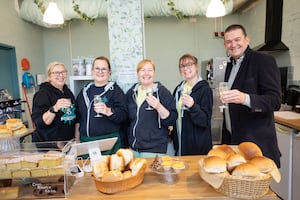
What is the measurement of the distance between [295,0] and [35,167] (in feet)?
11.3

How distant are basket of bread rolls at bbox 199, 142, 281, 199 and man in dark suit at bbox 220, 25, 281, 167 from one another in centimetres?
51

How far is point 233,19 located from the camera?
189 inches

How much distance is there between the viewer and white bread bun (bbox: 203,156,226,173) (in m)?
1.01

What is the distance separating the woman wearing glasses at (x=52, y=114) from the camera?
180 cm

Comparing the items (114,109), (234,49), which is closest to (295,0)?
(234,49)

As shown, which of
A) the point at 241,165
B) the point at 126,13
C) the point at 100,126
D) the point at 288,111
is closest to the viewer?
the point at 241,165

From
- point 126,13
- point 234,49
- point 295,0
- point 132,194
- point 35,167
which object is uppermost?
point 295,0

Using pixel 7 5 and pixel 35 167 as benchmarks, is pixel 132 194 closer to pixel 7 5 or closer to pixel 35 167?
pixel 35 167

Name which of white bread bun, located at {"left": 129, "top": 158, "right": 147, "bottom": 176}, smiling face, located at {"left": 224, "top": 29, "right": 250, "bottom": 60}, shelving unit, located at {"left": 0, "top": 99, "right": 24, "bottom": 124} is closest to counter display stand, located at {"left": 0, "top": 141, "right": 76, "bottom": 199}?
white bread bun, located at {"left": 129, "top": 158, "right": 147, "bottom": 176}

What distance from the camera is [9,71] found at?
3.71 meters

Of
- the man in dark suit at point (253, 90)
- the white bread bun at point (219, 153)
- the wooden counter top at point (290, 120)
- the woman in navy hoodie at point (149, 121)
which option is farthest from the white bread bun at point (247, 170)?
the wooden counter top at point (290, 120)

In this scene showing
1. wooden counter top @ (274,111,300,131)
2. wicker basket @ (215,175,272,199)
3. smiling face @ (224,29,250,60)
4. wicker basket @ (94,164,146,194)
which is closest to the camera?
wicker basket @ (215,175,272,199)

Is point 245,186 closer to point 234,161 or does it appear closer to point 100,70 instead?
point 234,161

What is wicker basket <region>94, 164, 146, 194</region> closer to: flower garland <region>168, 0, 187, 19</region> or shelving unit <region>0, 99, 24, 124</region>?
shelving unit <region>0, 99, 24, 124</region>
